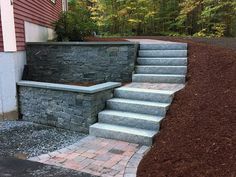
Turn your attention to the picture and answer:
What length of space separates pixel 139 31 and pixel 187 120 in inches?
507

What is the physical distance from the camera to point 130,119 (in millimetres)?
4863

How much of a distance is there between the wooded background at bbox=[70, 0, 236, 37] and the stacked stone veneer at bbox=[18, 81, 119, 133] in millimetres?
9138

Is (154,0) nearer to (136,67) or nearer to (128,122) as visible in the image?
(136,67)

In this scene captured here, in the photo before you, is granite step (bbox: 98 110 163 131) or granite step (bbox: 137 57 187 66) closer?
granite step (bbox: 98 110 163 131)

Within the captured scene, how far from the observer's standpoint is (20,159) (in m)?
4.02

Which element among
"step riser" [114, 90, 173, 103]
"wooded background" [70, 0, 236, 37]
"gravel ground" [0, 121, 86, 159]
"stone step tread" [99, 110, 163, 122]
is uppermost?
"wooded background" [70, 0, 236, 37]

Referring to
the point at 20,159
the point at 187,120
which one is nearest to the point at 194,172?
the point at 187,120

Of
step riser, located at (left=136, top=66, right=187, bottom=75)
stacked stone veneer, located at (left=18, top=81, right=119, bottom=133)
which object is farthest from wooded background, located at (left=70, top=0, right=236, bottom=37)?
stacked stone veneer, located at (left=18, top=81, right=119, bottom=133)

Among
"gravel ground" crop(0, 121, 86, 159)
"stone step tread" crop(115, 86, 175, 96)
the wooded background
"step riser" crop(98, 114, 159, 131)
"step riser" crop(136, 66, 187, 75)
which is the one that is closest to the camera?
"gravel ground" crop(0, 121, 86, 159)

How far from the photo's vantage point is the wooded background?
48.6ft

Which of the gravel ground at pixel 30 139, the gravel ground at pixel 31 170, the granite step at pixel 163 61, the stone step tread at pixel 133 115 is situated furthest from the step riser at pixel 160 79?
the gravel ground at pixel 31 170

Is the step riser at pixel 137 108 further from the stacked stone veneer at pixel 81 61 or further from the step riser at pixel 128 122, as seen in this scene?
the stacked stone veneer at pixel 81 61

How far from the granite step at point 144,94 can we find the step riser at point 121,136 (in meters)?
0.92

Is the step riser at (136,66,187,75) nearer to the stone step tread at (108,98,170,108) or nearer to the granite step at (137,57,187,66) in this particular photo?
the granite step at (137,57,187,66)
